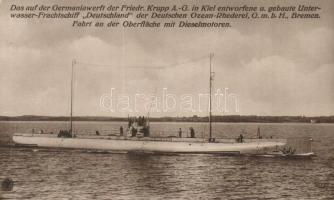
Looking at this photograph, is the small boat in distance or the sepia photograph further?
the small boat in distance

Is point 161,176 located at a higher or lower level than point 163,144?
lower

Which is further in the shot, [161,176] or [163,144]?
[163,144]

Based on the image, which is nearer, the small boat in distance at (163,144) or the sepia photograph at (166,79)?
the sepia photograph at (166,79)

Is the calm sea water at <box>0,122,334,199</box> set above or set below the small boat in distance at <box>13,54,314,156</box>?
below

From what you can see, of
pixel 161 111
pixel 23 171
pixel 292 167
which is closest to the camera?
pixel 161 111

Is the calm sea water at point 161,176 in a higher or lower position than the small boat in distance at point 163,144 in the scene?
lower

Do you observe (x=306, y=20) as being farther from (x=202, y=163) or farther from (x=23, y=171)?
(x=23, y=171)

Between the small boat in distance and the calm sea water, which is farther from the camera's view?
the small boat in distance

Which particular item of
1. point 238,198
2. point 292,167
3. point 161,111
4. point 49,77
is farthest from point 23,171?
point 292,167
